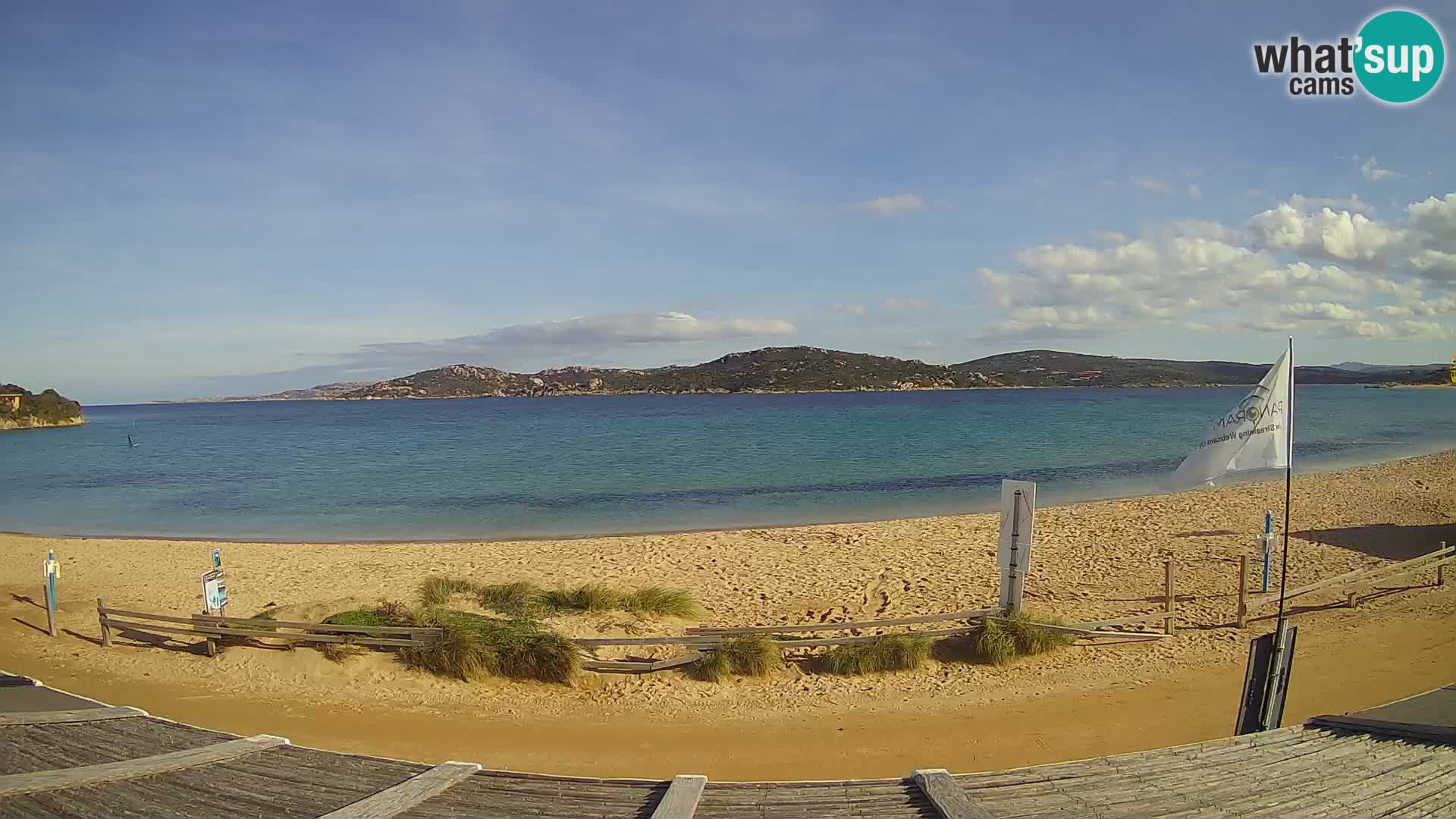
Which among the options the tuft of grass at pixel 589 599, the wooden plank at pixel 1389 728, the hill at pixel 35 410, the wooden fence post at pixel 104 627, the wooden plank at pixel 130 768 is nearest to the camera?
the wooden plank at pixel 130 768

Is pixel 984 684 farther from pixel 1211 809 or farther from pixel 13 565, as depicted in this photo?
pixel 13 565

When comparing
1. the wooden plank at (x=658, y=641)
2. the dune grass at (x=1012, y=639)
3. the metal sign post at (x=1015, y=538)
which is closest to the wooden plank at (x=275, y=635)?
the wooden plank at (x=658, y=641)

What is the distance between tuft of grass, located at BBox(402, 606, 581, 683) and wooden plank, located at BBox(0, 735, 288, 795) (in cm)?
473

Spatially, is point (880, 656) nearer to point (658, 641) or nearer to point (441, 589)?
point (658, 641)

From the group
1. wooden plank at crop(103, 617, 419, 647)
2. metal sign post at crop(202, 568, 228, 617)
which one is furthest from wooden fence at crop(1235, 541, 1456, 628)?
metal sign post at crop(202, 568, 228, 617)

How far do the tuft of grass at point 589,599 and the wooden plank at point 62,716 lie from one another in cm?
760

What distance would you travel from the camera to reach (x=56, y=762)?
452cm

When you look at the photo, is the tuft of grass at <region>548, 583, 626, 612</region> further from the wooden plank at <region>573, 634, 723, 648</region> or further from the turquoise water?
the turquoise water

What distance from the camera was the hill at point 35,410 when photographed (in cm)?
9100

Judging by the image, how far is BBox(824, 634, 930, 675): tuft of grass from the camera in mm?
9656

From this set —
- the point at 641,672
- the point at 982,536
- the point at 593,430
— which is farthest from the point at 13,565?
the point at 593,430

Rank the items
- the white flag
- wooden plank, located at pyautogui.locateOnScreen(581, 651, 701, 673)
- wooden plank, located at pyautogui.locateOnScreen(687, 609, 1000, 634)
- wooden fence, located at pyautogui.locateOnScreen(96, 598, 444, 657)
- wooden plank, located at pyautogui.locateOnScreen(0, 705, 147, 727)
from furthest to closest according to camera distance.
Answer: wooden fence, located at pyautogui.locateOnScreen(96, 598, 444, 657) < wooden plank, located at pyautogui.locateOnScreen(687, 609, 1000, 634) < wooden plank, located at pyautogui.locateOnScreen(581, 651, 701, 673) < the white flag < wooden plank, located at pyautogui.locateOnScreen(0, 705, 147, 727)

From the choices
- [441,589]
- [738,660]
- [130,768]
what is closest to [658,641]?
[738,660]

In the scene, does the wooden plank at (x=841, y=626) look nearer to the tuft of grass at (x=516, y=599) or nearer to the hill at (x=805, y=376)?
the tuft of grass at (x=516, y=599)
